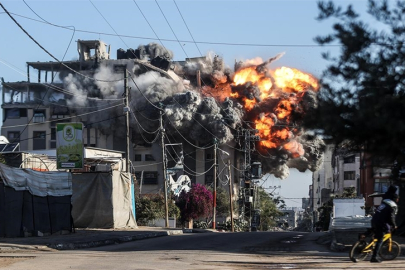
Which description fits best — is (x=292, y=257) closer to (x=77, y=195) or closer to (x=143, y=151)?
(x=77, y=195)

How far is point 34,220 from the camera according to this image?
29.3 meters

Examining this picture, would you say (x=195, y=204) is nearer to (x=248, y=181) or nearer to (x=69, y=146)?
(x=248, y=181)

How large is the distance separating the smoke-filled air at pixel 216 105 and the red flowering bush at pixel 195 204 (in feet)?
47.5

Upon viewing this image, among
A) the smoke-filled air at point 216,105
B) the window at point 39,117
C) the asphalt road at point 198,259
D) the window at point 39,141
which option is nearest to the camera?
Result: the asphalt road at point 198,259

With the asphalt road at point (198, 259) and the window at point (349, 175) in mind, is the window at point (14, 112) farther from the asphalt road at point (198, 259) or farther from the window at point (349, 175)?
the asphalt road at point (198, 259)

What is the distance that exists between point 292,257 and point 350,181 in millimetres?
95225

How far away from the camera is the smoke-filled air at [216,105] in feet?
284

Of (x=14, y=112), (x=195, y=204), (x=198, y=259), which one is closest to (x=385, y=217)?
(x=198, y=259)

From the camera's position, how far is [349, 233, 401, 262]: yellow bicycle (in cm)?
1711

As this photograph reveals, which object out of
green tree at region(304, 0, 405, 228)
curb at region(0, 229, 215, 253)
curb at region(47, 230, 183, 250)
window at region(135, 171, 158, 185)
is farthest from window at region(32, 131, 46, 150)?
green tree at region(304, 0, 405, 228)

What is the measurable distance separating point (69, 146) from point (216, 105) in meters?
52.3

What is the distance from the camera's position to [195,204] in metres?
70.4

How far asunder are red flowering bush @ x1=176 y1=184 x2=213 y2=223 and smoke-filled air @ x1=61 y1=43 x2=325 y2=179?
14474 mm

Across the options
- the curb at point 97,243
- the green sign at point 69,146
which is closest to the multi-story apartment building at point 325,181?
the green sign at point 69,146
